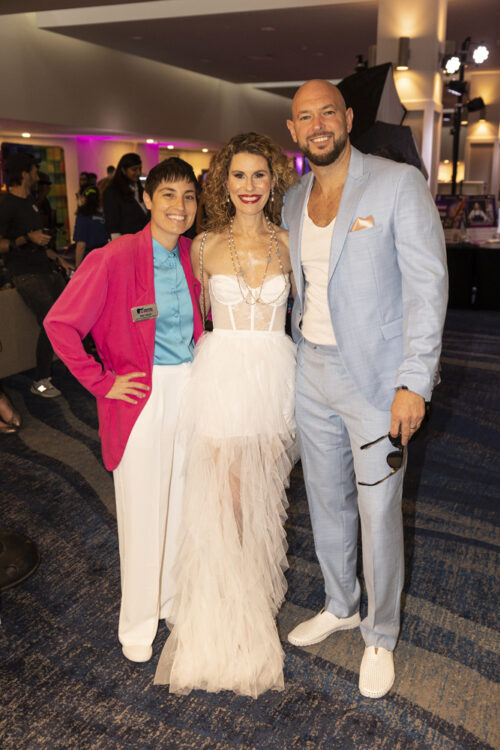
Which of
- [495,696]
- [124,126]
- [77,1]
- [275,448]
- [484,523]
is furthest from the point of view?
[124,126]

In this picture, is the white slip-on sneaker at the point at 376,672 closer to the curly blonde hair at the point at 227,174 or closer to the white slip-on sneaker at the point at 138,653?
the white slip-on sneaker at the point at 138,653

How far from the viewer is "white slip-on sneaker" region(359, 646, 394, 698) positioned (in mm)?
2059

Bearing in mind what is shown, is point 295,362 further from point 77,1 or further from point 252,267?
point 77,1

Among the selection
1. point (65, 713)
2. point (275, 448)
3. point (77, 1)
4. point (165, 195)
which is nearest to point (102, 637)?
point (65, 713)

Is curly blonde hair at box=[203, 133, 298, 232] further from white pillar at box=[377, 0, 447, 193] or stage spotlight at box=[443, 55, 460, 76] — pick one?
stage spotlight at box=[443, 55, 460, 76]

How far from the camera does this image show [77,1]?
8203 millimetres

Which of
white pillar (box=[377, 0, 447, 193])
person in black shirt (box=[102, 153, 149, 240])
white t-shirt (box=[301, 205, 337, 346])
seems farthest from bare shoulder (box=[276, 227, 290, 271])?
white pillar (box=[377, 0, 447, 193])

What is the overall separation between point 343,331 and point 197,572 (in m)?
0.91

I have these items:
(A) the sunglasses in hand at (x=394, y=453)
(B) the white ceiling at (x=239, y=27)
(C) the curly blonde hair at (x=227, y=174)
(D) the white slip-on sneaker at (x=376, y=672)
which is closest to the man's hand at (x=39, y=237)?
(C) the curly blonde hair at (x=227, y=174)

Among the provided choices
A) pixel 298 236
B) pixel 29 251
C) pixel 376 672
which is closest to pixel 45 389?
pixel 29 251

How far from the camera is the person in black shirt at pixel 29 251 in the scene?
482cm

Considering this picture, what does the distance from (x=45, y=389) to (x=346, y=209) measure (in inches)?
149

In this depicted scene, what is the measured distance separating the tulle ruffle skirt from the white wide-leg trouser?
7 centimetres

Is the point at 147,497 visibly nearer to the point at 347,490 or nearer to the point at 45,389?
the point at 347,490
